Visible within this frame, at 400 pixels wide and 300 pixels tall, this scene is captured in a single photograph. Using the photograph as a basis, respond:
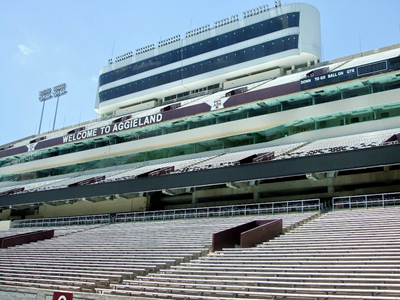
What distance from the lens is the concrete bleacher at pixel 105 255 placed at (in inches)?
470

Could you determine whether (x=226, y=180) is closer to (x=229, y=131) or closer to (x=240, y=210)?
(x=240, y=210)

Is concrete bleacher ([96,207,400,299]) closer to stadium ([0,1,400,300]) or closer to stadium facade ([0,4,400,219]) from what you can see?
stadium ([0,1,400,300])

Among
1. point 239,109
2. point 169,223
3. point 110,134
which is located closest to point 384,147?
point 169,223

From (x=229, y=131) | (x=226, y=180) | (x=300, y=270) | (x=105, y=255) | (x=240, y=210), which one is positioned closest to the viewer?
(x=300, y=270)

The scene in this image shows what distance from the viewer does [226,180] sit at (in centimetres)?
1983

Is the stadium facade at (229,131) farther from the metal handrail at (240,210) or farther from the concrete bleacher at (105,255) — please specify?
the concrete bleacher at (105,255)

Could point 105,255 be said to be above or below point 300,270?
below

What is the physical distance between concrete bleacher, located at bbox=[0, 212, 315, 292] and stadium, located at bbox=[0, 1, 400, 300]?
82 millimetres

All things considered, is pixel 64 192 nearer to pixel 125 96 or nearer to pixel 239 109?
pixel 239 109

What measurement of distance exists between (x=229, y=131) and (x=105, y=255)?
1635cm

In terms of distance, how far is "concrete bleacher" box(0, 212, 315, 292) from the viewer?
470 inches

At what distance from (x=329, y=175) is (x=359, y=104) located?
8235mm

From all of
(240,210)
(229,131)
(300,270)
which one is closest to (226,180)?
(240,210)

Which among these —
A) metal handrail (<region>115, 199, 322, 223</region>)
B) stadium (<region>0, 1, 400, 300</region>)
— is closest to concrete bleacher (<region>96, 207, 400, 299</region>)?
stadium (<region>0, 1, 400, 300</region>)
